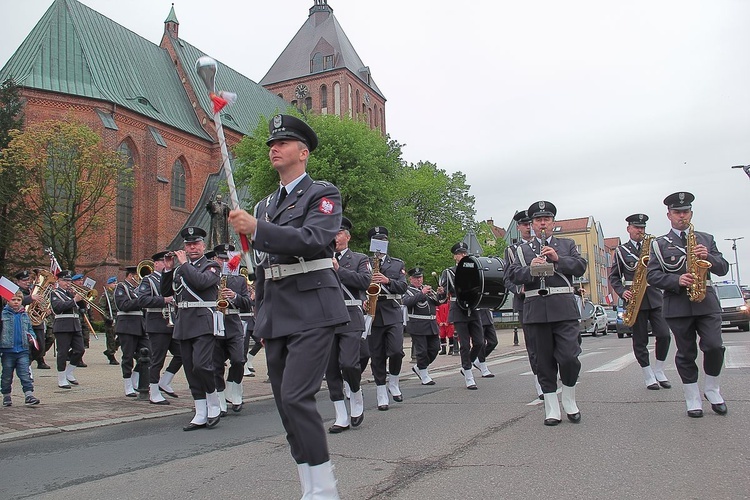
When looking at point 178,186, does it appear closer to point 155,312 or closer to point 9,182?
point 9,182

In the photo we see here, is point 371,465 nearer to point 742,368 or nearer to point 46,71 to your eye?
point 742,368

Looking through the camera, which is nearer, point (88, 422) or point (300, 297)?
point (300, 297)

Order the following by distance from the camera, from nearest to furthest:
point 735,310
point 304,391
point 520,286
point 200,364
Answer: point 304,391 → point 520,286 → point 200,364 → point 735,310

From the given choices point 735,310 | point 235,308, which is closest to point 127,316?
point 235,308

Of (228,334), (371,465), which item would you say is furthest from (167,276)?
(371,465)

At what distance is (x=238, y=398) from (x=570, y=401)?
4491mm

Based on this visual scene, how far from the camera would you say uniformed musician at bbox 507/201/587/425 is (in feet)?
21.5

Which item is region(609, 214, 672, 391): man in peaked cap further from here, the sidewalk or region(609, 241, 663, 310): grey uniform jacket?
the sidewalk

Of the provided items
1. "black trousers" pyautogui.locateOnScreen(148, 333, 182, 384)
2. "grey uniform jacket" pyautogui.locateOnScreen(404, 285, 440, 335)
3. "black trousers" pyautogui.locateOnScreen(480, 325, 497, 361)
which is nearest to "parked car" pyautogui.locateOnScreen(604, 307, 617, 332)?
"black trousers" pyautogui.locateOnScreen(480, 325, 497, 361)

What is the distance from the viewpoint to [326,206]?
3.87 m

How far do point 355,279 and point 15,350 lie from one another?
5.33 metres

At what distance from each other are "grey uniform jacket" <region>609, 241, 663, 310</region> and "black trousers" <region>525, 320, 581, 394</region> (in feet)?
10.3

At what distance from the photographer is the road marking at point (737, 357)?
11.5 metres

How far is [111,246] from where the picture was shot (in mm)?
41031
